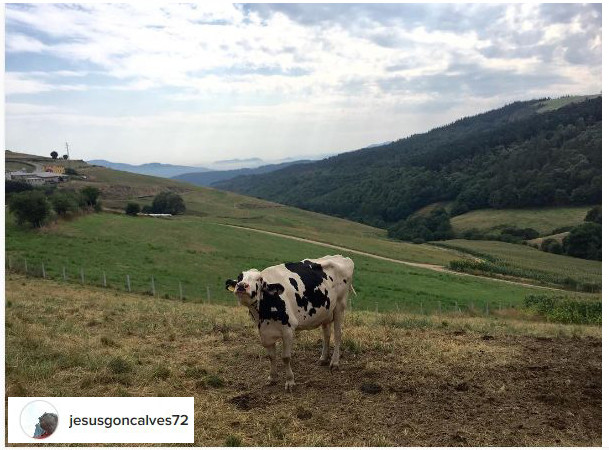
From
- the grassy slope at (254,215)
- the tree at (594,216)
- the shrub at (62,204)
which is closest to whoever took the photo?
the shrub at (62,204)

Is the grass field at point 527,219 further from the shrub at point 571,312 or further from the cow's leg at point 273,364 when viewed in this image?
the cow's leg at point 273,364

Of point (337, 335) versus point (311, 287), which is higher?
point (311, 287)

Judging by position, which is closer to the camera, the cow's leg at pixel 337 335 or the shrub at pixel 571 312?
the cow's leg at pixel 337 335

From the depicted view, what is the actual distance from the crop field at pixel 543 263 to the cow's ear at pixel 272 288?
5654 cm

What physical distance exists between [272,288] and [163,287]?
23117mm

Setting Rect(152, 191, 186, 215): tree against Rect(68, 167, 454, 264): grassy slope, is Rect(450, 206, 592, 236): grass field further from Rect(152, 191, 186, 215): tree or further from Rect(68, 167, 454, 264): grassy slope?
Rect(152, 191, 186, 215): tree

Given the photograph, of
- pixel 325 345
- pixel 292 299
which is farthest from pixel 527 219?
pixel 292 299

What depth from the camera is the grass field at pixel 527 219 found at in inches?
4764

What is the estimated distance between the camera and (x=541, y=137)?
196625mm

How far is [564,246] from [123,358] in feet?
316

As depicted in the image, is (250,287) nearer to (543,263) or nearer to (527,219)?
(543,263)

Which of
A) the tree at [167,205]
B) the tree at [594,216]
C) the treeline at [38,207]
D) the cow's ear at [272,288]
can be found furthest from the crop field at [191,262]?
the tree at [594,216]

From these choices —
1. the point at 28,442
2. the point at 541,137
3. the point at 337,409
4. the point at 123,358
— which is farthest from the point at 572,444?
the point at 541,137

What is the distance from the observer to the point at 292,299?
9953 mm
